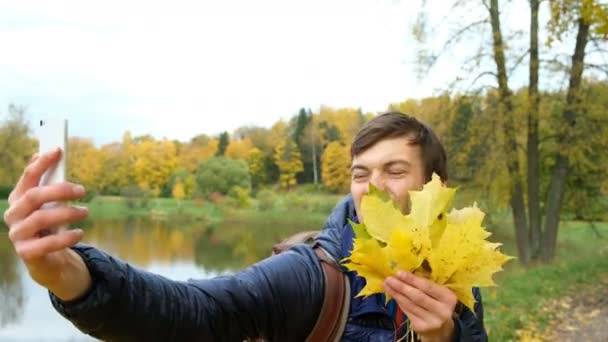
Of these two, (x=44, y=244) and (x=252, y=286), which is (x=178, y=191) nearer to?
(x=252, y=286)

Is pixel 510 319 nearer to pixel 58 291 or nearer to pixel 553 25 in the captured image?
pixel 553 25

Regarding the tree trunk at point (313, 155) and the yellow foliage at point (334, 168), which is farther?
the tree trunk at point (313, 155)

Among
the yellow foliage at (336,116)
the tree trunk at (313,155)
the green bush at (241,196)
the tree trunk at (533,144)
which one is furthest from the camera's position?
the yellow foliage at (336,116)

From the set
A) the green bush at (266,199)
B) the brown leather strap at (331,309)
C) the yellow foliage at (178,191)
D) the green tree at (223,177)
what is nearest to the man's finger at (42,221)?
the brown leather strap at (331,309)

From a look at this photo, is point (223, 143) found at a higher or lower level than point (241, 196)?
higher

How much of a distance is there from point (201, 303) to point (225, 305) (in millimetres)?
78

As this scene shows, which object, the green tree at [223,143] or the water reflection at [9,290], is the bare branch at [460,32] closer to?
the water reflection at [9,290]

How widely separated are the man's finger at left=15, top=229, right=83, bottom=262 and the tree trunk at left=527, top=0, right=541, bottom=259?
12.9 meters

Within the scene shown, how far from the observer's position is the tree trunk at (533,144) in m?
12.9

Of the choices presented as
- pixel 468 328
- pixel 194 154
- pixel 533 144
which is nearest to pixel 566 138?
pixel 533 144

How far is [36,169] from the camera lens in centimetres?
102

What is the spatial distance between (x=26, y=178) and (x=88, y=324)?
430mm

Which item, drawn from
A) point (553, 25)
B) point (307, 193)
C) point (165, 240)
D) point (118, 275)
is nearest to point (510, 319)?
point (553, 25)

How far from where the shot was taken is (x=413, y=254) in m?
1.33
